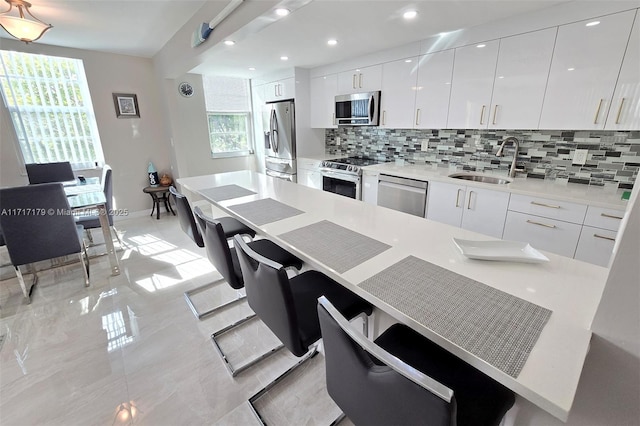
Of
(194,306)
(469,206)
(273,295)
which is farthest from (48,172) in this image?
(469,206)

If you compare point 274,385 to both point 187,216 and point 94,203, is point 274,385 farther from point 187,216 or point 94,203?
point 94,203

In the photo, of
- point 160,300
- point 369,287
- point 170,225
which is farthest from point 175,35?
point 369,287

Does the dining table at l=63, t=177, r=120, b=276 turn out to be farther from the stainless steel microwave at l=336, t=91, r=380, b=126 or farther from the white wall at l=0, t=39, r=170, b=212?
the stainless steel microwave at l=336, t=91, r=380, b=126

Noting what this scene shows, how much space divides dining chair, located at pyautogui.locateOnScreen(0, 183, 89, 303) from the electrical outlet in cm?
438

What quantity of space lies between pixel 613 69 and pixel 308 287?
2592mm

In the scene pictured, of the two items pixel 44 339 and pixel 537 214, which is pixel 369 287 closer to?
pixel 537 214

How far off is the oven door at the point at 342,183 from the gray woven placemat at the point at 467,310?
247 centimetres

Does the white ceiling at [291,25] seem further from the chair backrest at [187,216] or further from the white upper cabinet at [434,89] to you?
the chair backrest at [187,216]

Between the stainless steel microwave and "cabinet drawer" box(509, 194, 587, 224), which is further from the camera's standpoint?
the stainless steel microwave

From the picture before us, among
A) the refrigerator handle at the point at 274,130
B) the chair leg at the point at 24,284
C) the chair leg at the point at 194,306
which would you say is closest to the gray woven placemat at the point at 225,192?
the chair leg at the point at 194,306

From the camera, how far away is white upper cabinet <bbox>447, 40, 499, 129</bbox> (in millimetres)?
2463

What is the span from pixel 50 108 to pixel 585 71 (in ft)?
19.9

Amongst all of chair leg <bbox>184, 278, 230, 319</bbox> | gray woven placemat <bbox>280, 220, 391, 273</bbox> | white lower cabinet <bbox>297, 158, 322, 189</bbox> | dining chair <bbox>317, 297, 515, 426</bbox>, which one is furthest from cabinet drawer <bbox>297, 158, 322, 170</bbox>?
dining chair <bbox>317, 297, 515, 426</bbox>

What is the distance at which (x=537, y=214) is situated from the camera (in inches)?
84.7
